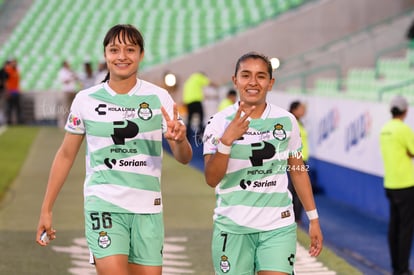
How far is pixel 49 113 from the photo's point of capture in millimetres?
35344

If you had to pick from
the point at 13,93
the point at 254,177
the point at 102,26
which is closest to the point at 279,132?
the point at 254,177

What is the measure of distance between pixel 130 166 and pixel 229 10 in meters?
34.2

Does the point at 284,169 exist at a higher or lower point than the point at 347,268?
higher

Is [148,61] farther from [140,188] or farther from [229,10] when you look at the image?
[140,188]

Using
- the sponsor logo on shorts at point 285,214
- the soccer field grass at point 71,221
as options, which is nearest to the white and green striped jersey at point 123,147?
the sponsor logo on shorts at point 285,214

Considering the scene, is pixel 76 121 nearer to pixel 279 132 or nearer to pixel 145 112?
pixel 145 112

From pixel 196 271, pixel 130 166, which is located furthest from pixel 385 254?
pixel 130 166

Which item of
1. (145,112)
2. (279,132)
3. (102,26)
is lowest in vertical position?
(102,26)

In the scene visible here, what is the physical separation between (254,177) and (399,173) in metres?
5.29

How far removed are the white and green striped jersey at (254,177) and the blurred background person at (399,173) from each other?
499cm

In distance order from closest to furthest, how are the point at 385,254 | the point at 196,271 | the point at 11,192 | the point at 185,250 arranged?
1. the point at 196,271
2. the point at 185,250
3. the point at 385,254
4. the point at 11,192

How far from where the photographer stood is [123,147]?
18.7 feet

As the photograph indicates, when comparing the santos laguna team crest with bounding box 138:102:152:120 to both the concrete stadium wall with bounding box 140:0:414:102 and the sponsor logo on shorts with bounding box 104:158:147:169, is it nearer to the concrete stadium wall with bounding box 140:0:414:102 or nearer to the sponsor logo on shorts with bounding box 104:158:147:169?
the sponsor logo on shorts with bounding box 104:158:147:169

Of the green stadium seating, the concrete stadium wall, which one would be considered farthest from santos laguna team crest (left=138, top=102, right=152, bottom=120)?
the green stadium seating
